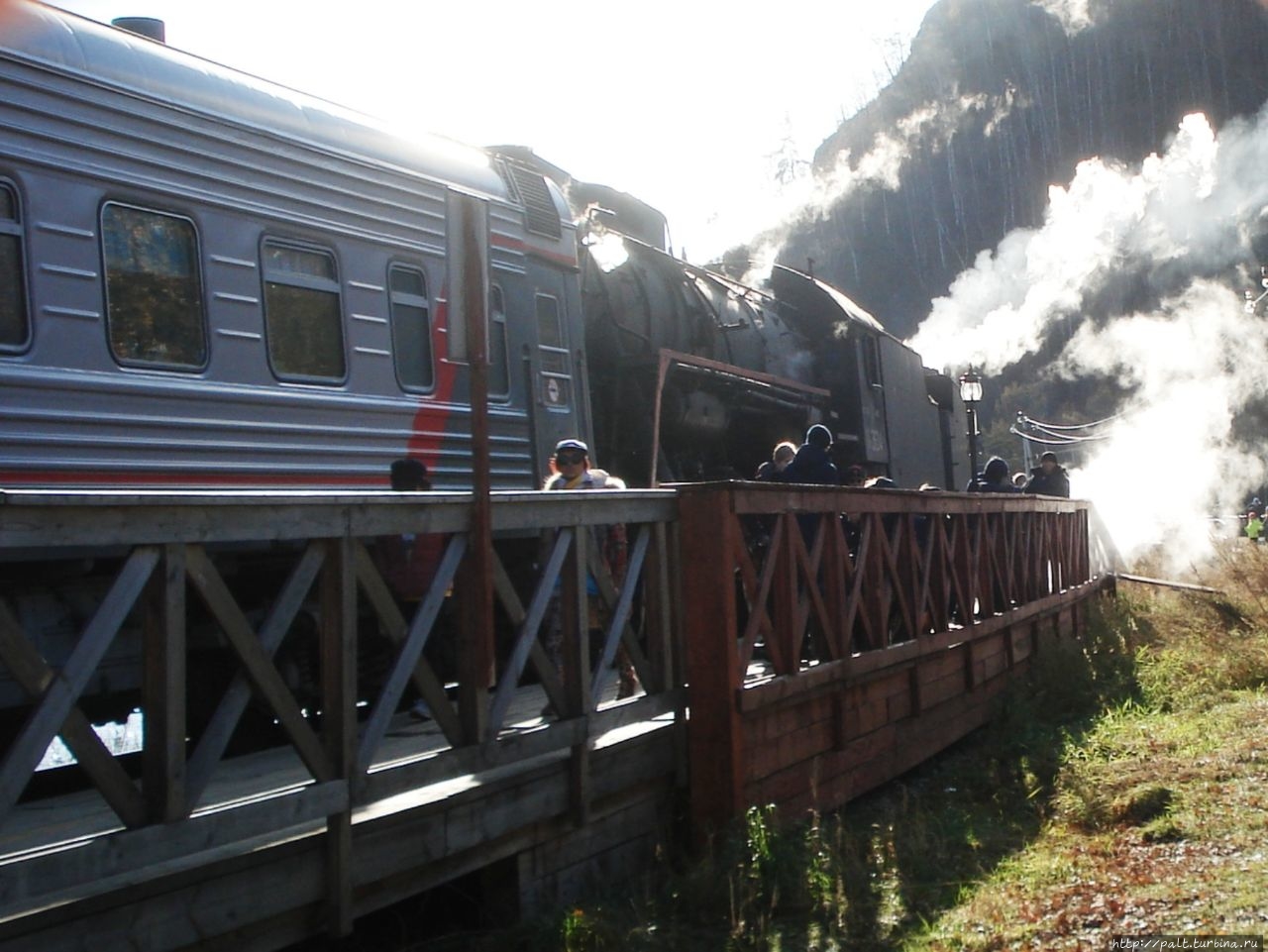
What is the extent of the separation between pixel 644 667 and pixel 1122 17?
6684 cm

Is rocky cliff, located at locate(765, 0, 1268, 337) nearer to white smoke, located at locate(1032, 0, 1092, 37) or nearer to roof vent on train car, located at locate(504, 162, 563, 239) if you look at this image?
white smoke, located at locate(1032, 0, 1092, 37)

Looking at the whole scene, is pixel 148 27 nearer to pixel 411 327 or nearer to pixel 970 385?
pixel 411 327

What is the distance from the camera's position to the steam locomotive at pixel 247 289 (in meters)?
5.41

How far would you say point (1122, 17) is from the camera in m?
64.8

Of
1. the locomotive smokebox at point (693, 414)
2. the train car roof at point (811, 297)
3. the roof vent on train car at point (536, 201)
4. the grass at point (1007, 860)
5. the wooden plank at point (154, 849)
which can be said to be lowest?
the grass at point (1007, 860)

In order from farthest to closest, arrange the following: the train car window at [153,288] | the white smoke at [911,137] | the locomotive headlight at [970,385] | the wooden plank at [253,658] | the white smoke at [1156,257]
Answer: the white smoke at [911,137] → the white smoke at [1156,257] → the locomotive headlight at [970,385] → the train car window at [153,288] → the wooden plank at [253,658]

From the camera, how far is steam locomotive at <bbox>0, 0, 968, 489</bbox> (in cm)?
544

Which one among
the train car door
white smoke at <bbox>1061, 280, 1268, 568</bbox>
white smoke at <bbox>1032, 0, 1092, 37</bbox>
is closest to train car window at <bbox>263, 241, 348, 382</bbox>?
the train car door

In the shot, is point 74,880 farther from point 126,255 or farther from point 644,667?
point 126,255

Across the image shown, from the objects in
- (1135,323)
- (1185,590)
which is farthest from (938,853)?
(1135,323)

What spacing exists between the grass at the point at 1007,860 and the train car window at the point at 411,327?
2873mm

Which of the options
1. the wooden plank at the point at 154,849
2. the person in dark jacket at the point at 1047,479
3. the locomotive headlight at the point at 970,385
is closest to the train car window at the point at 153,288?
the wooden plank at the point at 154,849

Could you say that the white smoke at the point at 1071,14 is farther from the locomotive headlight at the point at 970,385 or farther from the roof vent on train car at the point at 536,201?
the roof vent on train car at the point at 536,201

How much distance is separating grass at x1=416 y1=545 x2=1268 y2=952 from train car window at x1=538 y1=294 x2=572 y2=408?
119 inches
